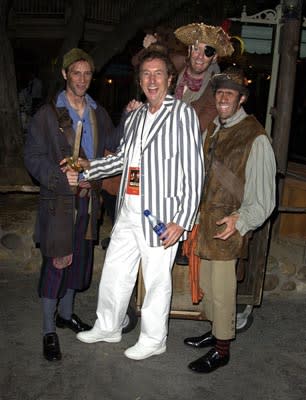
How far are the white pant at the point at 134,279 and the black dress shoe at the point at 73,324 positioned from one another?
24 centimetres

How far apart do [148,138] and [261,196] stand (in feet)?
2.62

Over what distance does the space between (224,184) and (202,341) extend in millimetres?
1260

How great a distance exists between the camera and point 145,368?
141 inches

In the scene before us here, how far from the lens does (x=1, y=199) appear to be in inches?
249

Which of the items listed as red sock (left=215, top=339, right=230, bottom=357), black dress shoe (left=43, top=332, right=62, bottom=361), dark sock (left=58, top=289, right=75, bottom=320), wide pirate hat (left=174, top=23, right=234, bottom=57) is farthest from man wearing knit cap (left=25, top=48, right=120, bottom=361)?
red sock (left=215, top=339, right=230, bottom=357)

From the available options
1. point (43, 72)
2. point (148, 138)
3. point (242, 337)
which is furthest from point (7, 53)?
point (43, 72)

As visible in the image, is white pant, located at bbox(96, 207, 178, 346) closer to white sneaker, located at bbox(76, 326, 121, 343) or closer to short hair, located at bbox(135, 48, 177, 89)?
white sneaker, located at bbox(76, 326, 121, 343)

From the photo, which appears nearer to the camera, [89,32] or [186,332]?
[186,332]

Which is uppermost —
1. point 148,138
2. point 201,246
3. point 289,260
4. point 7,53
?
point 7,53

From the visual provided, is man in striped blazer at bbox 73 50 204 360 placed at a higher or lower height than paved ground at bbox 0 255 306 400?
higher

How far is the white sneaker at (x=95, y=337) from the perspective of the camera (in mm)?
3857

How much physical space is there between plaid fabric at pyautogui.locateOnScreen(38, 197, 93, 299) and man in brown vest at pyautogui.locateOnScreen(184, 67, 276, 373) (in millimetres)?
827

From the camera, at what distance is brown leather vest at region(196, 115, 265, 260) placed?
133 inches

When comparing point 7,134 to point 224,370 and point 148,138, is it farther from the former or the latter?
point 224,370
